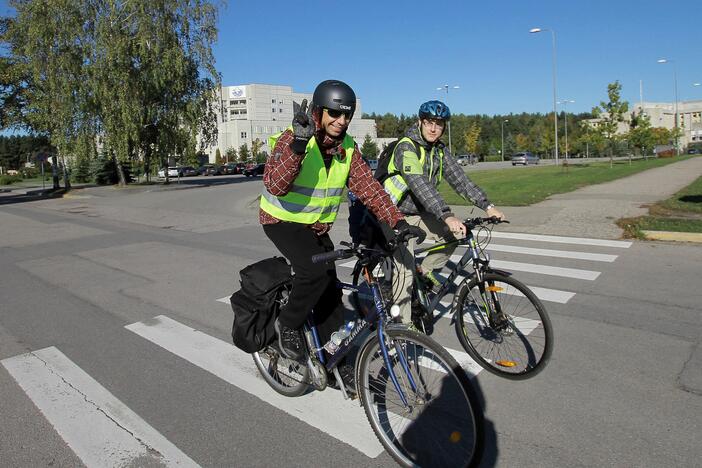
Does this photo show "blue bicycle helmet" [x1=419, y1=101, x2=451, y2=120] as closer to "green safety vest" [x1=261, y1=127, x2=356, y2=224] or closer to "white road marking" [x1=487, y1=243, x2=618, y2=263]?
"green safety vest" [x1=261, y1=127, x2=356, y2=224]

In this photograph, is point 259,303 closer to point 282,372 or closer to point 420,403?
point 282,372

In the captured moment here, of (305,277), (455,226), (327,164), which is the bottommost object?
(305,277)

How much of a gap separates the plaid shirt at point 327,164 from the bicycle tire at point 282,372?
960 millimetres

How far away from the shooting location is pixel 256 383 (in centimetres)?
397

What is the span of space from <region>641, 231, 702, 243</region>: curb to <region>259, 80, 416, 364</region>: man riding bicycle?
755 centimetres

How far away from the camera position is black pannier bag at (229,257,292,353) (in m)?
3.44

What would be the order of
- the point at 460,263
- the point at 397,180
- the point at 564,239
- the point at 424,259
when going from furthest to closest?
the point at 564,239
the point at 424,259
the point at 397,180
the point at 460,263

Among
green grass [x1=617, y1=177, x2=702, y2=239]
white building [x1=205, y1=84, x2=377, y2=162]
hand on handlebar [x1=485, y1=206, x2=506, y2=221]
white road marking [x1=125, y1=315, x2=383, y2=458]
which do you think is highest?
white building [x1=205, y1=84, x2=377, y2=162]

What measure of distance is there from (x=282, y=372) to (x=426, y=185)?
70.5 inches

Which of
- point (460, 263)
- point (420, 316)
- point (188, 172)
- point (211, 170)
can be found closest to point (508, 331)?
point (460, 263)

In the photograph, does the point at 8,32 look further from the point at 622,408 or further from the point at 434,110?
the point at 622,408

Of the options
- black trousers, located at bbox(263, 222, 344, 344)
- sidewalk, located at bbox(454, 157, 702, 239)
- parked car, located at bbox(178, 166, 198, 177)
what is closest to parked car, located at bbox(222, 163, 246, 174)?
parked car, located at bbox(178, 166, 198, 177)

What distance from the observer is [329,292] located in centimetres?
341

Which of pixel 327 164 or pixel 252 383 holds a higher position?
pixel 327 164
